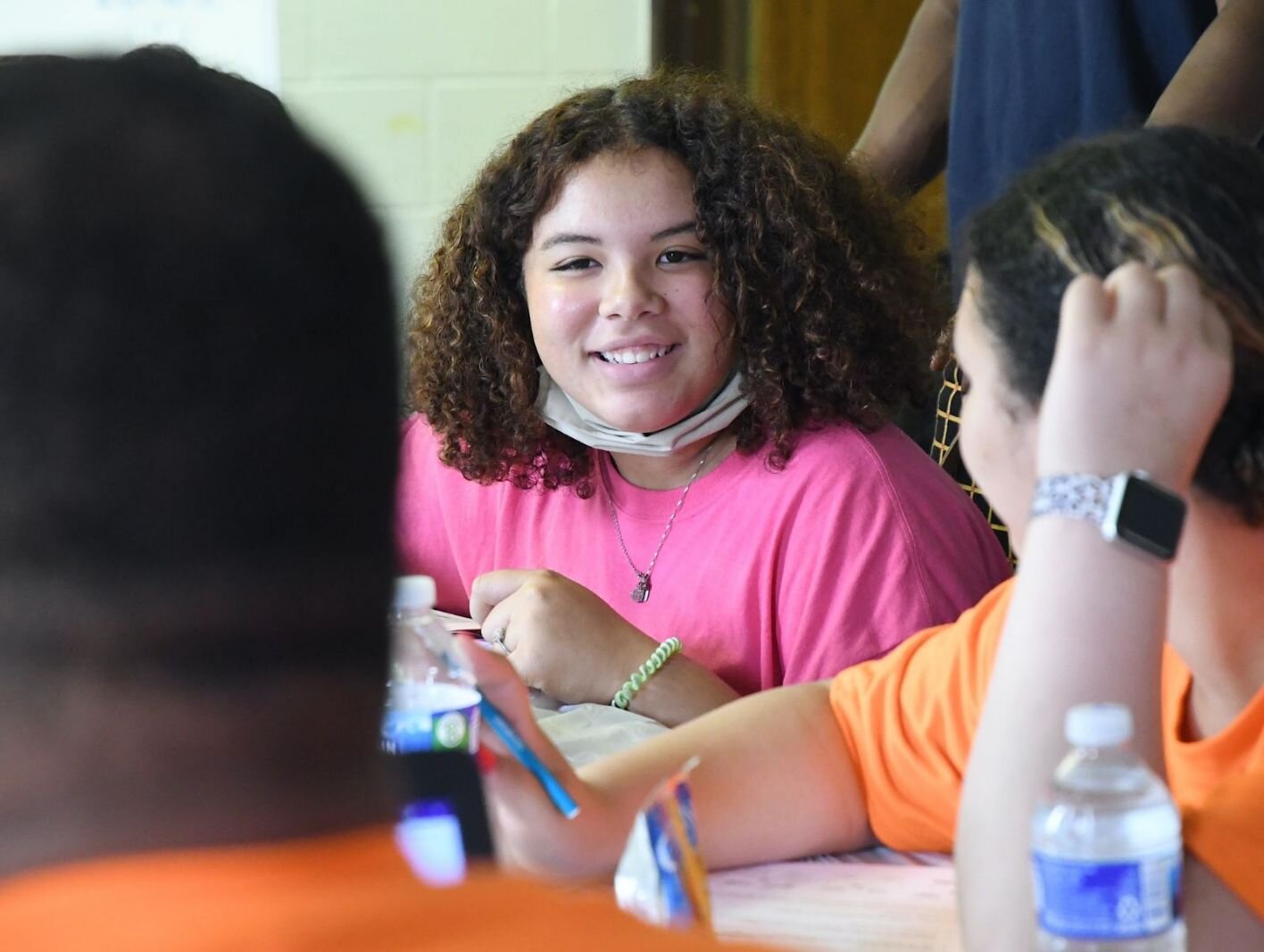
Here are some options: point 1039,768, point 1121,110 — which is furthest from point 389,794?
point 1121,110

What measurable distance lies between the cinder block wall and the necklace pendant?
4.53 ft

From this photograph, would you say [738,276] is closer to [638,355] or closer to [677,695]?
[638,355]

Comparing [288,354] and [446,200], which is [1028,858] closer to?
[288,354]

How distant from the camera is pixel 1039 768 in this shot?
927mm

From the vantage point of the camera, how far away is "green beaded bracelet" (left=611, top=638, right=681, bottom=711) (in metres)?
1.53

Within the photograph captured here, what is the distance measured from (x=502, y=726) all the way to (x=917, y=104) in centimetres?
152

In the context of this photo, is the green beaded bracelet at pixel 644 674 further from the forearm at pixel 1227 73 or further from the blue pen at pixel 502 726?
the forearm at pixel 1227 73

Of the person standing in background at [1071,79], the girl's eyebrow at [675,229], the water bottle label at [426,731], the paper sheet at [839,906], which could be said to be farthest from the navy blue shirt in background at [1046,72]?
the water bottle label at [426,731]

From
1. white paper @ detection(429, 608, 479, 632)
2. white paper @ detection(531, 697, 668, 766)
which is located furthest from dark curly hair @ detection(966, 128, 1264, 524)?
white paper @ detection(429, 608, 479, 632)

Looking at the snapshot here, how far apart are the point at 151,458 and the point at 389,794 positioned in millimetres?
140

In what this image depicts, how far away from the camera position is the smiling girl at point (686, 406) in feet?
5.25

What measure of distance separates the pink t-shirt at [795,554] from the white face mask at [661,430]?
0.15 ft

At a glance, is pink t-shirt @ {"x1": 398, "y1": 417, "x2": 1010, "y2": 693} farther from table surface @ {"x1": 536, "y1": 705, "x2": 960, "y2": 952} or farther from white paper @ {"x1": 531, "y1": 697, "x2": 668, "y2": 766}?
table surface @ {"x1": 536, "y1": 705, "x2": 960, "y2": 952}

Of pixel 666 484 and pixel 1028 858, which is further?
pixel 666 484
